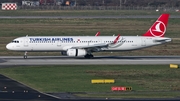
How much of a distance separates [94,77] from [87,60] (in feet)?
52.3

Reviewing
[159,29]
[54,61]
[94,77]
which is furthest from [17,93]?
[159,29]

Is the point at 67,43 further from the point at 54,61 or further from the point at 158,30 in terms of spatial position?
the point at 158,30

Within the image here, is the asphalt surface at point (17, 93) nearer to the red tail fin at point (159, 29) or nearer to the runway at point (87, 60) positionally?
the runway at point (87, 60)

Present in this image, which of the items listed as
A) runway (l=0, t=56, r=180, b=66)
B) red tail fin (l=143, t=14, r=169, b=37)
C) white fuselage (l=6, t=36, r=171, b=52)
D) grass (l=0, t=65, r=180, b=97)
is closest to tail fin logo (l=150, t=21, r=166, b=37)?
red tail fin (l=143, t=14, r=169, b=37)

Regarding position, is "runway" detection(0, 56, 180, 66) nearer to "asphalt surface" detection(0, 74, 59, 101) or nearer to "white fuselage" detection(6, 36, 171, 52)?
"white fuselage" detection(6, 36, 171, 52)

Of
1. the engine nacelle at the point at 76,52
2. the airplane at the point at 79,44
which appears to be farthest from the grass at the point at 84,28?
the engine nacelle at the point at 76,52

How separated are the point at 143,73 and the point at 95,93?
529 inches

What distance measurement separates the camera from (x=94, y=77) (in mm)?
55625

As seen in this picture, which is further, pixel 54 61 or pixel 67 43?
pixel 67 43

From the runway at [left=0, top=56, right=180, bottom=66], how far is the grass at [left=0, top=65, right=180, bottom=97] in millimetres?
4221

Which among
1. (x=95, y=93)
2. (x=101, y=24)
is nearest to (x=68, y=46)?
(x=95, y=93)

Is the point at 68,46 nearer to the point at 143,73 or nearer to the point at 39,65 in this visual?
the point at 39,65

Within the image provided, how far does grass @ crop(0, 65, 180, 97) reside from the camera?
160 feet

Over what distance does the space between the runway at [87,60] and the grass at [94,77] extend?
4221 mm
